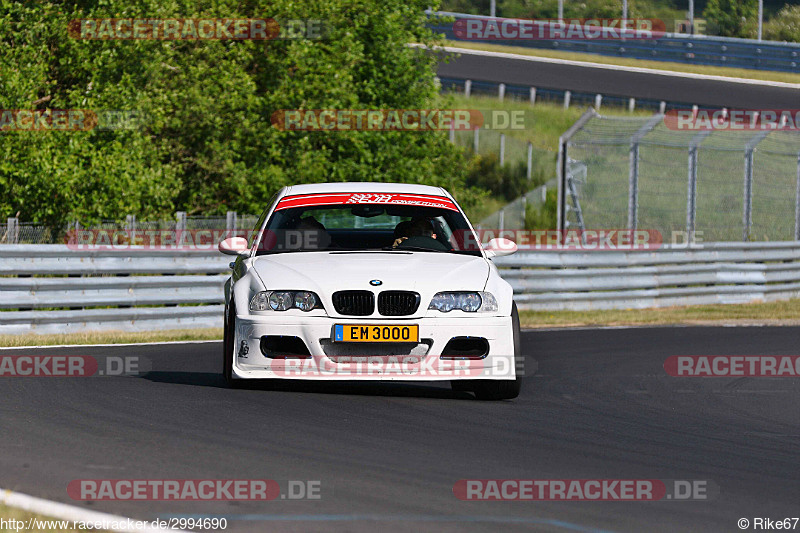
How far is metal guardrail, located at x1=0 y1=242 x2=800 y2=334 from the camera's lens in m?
14.6

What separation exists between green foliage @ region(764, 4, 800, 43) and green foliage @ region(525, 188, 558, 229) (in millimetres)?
30373

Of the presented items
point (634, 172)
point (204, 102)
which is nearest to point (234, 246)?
point (634, 172)

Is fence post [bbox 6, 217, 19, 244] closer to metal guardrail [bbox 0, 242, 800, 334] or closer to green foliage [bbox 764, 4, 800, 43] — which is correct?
metal guardrail [bbox 0, 242, 800, 334]

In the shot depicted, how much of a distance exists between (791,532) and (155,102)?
18.9m

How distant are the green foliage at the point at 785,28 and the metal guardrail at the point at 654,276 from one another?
1588 inches

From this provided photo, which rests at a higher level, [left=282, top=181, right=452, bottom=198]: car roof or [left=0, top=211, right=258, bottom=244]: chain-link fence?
[left=282, top=181, right=452, bottom=198]: car roof

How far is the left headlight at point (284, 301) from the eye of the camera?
881 cm

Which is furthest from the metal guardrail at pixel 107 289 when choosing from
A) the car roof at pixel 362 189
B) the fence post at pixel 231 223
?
the car roof at pixel 362 189

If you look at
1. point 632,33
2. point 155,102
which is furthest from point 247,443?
point 632,33

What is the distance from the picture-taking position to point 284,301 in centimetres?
888

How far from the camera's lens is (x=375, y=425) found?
784cm

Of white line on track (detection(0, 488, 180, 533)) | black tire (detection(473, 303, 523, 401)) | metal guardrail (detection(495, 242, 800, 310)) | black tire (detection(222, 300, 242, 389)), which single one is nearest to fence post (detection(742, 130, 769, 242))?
metal guardrail (detection(495, 242, 800, 310))

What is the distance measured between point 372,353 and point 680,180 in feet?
106

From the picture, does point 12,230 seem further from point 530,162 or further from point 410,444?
point 530,162
